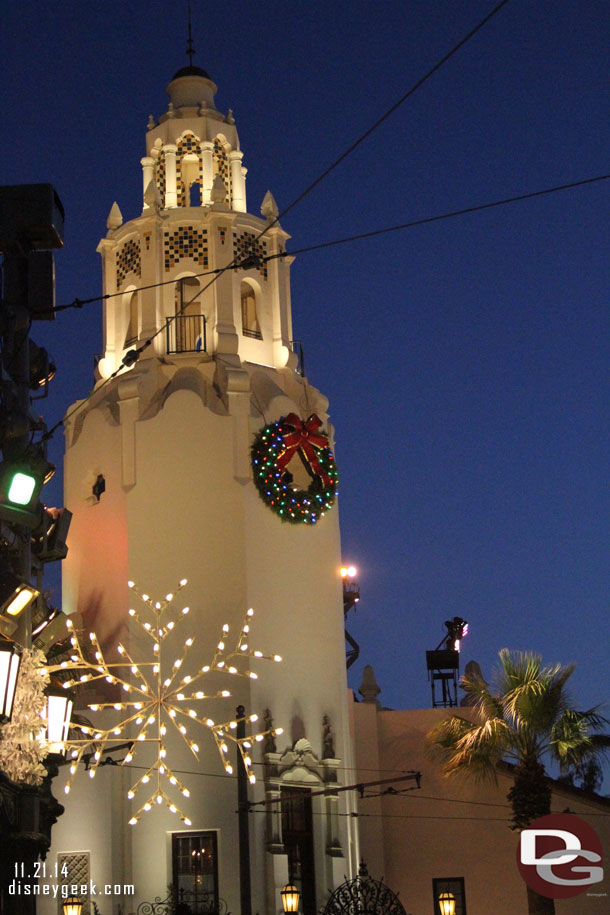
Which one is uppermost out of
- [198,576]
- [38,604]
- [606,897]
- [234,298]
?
[234,298]

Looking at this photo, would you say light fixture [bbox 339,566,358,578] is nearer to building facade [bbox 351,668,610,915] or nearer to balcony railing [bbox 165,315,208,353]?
building facade [bbox 351,668,610,915]

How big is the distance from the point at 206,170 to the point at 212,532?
875 cm

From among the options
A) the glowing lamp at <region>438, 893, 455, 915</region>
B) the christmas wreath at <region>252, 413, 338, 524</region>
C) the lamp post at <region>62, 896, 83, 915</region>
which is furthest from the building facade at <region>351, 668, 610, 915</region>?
the lamp post at <region>62, 896, 83, 915</region>

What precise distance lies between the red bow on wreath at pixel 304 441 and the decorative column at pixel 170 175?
19.5 ft

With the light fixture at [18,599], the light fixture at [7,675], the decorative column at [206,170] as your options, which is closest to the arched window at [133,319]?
the decorative column at [206,170]

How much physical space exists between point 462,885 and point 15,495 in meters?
20.3

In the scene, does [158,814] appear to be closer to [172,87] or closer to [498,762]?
[498,762]

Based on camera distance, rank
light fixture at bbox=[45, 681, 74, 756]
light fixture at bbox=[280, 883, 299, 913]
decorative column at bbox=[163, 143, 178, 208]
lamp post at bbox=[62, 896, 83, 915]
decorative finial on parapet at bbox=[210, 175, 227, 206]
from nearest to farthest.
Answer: light fixture at bbox=[45, 681, 74, 756], lamp post at bbox=[62, 896, 83, 915], light fixture at bbox=[280, 883, 299, 913], decorative finial on parapet at bbox=[210, 175, 227, 206], decorative column at bbox=[163, 143, 178, 208]

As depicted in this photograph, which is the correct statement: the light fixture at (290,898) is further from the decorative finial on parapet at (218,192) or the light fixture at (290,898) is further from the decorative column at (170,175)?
the decorative column at (170,175)

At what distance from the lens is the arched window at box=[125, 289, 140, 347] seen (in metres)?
30.2

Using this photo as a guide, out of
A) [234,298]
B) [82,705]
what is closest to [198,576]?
[82,705]

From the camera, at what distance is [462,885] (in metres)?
29.2

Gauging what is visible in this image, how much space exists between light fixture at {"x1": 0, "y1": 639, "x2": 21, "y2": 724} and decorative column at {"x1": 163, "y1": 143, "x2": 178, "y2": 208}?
19.9 m

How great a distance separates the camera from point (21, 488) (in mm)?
12055
